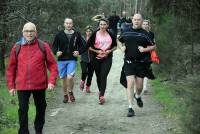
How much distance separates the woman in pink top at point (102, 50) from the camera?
1287 cm

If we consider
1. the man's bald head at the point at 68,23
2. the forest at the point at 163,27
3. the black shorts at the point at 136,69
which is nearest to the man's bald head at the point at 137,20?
the black shorts at the point at 136,69

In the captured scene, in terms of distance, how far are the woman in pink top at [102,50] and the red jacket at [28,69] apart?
433 centimetres

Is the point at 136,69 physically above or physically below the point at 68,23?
below

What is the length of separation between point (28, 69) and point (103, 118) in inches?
123

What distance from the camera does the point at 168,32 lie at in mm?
17984

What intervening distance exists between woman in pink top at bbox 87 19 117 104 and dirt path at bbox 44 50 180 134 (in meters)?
0.62

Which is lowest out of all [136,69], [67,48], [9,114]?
[9,114]

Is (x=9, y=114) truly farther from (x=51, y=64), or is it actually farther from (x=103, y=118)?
(x=51, y=64)

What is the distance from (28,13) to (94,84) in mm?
3122

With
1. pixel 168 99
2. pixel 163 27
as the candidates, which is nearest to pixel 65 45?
pixel 168 99

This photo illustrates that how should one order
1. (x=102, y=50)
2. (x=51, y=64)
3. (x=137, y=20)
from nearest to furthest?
(x=51, y=64), (x=137, y=20), (x=102, y=50)

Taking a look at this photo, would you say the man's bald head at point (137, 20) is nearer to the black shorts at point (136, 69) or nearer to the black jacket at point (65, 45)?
the black shorts at point (136, 69)

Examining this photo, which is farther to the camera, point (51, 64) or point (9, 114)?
point (9, 114)

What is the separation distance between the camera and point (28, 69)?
847cm
